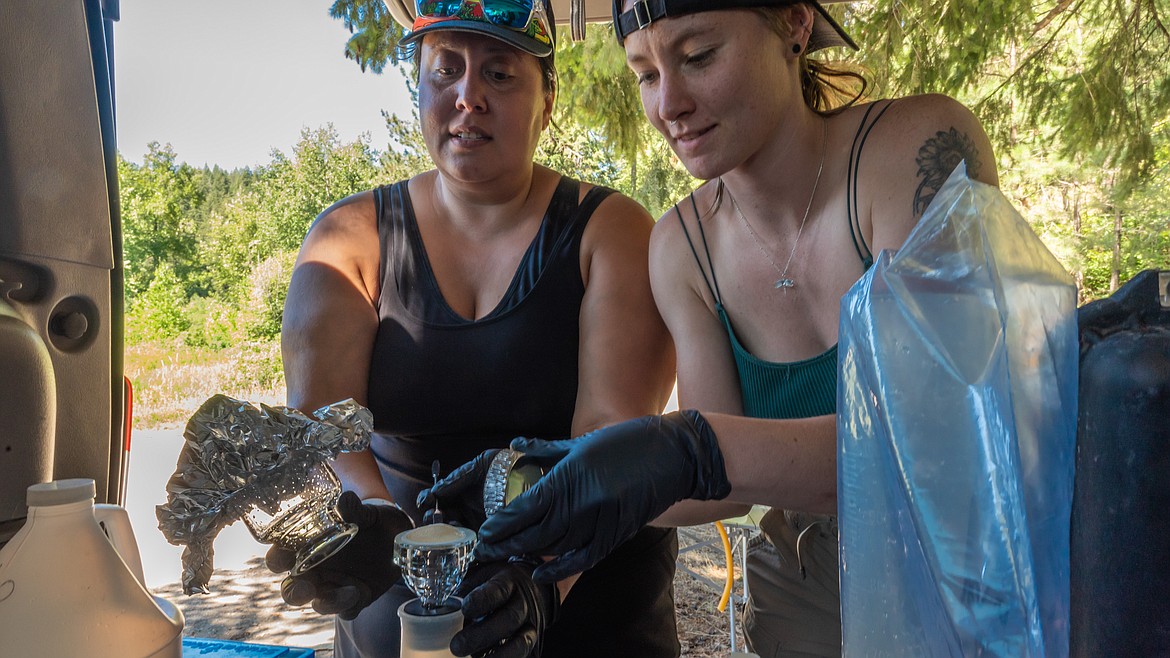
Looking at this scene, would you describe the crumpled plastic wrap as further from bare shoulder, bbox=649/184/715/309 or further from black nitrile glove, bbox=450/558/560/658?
bare shoulder, bbox=649/184/715/309

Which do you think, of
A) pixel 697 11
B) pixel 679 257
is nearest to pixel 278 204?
pixel 679 257

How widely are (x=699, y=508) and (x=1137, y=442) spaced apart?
1.17 m

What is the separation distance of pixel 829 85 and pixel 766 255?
0.41 meters

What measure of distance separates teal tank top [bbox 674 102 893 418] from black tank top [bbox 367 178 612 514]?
410 millimetres

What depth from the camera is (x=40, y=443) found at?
121cm

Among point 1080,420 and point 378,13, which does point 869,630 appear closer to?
point 1080,420

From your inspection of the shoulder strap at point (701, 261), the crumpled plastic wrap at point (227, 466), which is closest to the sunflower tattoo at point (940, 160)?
the shoulder strap at point (701, 261)

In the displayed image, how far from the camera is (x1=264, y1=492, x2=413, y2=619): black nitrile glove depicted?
125cm

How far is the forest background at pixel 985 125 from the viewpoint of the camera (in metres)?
4.43

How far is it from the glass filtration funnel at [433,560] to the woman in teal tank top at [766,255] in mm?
122

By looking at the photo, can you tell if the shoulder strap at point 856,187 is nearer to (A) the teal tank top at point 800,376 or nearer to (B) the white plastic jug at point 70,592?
(A) the teal tank top at point 800,376

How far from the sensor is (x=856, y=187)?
1.58 meters

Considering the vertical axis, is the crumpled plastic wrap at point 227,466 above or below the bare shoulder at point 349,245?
below

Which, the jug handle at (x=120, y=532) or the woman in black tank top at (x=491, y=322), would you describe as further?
the woman in black tank top at (x=491, y=322)
